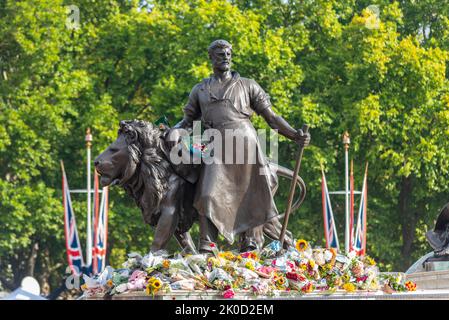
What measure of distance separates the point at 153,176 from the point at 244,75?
2310cm

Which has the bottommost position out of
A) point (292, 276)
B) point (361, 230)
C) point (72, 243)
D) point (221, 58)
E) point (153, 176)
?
point (72, 243)

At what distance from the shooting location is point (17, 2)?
1644 inches

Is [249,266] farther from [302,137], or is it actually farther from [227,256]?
[302,137]

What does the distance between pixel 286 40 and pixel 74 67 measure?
6.14 metres

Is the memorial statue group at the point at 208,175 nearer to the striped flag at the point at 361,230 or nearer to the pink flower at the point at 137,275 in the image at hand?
the pink flower at the point at 137,275

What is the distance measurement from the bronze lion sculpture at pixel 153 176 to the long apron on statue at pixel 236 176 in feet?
0.86

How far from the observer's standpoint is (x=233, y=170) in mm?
18594

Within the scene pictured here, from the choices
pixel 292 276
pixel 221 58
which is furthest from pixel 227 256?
pixel 221 58

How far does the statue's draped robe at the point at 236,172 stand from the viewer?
60.5ft

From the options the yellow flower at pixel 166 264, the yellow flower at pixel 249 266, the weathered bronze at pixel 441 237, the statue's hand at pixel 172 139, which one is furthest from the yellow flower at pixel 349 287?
the weathered bronze at pixel 441 237

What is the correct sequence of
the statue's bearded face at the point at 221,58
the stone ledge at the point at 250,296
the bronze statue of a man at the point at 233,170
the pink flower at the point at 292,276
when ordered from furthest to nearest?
the statue's bearded face at the point at 221,58
the bronze statue of a man at the point at 233,170
the pink flower at the point at 292,276
the stone ledge at the point at 250,296

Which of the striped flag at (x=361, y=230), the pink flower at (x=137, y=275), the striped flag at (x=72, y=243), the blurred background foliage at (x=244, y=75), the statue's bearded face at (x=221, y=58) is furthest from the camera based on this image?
the blurred background foliage at (x=244, y=75)
